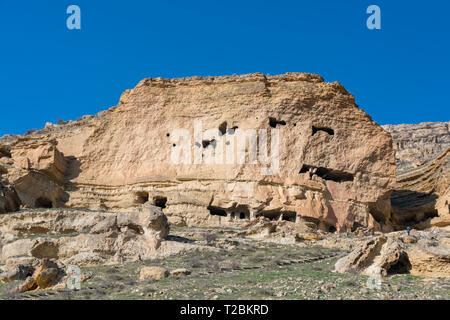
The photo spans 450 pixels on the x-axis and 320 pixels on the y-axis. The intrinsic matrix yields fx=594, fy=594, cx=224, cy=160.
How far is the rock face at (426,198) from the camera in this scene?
39.2 metres

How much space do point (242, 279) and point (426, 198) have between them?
28248 millimetres

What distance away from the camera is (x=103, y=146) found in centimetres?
3975

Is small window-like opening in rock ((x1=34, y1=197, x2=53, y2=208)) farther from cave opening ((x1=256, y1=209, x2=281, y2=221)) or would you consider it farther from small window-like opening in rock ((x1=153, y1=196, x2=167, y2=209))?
cave opening ((x1=256, y1=209, x2=281, y2=221))

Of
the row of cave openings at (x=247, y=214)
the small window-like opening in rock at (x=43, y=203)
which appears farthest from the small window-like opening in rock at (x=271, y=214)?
the small window-like opening in rock at (x=43, y=203)

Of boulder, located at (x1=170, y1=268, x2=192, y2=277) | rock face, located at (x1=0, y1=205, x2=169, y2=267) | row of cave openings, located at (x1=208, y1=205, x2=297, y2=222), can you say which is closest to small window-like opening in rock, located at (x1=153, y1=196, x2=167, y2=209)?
row of cave openings, located at (x1=208, y1=205, x2=297, y2=222)

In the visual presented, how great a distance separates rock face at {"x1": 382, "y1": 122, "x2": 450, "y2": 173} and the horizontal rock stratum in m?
16.3

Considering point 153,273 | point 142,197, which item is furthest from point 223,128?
point 153,273

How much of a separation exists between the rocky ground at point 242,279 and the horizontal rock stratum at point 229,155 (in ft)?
32.9

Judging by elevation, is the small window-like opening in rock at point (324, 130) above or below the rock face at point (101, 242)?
above

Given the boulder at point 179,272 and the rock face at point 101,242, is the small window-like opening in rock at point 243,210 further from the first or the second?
the boulder at point 179,272

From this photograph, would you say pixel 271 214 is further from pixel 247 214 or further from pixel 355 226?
pixel 355 226

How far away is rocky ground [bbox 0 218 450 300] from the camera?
14516 millimetres

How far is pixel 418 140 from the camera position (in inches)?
2872

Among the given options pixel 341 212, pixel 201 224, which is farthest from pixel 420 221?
pixel 201 224
